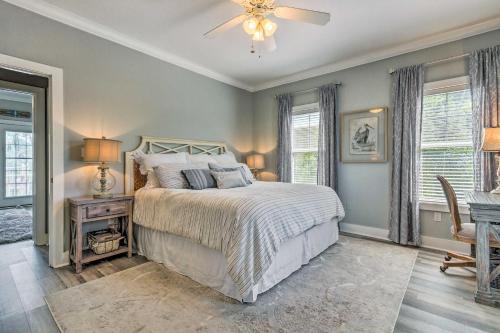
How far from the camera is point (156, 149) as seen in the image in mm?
3861

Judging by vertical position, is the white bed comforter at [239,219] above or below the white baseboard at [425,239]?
above

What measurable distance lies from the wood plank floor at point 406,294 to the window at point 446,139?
95 centimetres

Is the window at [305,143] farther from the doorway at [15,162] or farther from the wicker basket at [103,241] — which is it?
the doorway at [15,162]

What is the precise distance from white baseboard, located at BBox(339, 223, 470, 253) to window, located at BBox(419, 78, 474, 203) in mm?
538

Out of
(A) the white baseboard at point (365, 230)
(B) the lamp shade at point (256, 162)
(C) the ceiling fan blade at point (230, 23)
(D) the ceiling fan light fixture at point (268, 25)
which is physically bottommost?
(A) the white baseboard at point (365, 230)

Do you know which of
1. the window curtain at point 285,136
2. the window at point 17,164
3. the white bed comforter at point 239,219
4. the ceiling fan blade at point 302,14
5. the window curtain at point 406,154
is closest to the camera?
the white bed comforter at point 239,219

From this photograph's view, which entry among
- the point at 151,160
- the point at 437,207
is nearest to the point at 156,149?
the point at 151,160

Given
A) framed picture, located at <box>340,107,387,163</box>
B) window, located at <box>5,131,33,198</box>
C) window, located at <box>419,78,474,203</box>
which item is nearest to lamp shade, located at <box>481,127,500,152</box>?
window, located at <box>419,78,474,203</box>

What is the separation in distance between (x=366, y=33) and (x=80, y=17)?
3.50m

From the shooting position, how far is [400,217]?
3.58 m

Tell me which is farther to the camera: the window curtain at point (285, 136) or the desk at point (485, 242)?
the window curtain at point (285, 136)

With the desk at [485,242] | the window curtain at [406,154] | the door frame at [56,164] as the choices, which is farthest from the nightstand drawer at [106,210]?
the window curtain at [406,154]

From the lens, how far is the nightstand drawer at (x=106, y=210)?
278cm

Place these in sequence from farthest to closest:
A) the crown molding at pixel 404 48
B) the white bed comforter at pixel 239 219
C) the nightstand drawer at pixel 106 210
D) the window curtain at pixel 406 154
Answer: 1. the window curtain at pixel 406 154
2. the crown molding at pixel 404 48
3. the nightstand drawer at pixel 106 210
4. the white bed comforter at pixel 239 219
